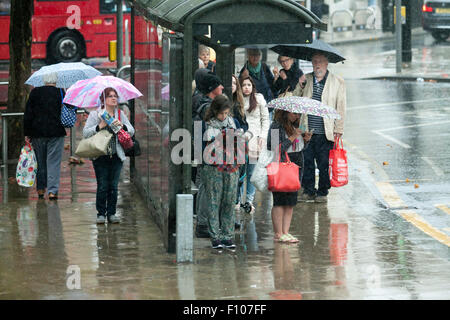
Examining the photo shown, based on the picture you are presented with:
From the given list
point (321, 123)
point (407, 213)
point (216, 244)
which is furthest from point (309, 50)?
point (216, 244)

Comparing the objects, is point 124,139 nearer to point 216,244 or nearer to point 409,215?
point 216,244

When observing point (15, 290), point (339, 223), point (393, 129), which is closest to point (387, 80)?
point (393, 129)

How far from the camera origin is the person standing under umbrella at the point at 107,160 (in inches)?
426

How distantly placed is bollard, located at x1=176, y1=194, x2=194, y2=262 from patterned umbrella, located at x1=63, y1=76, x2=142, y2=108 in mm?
1970

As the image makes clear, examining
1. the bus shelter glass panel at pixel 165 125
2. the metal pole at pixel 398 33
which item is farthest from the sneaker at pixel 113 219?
the metal pole at pixel 398 33

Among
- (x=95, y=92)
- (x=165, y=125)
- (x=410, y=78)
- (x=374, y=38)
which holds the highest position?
(x=374, y=38)

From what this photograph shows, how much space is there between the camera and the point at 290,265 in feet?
30.0

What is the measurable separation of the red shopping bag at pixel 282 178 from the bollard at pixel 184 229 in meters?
1.04

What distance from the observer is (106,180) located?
10953 millimetres

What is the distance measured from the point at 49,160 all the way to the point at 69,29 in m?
17.8

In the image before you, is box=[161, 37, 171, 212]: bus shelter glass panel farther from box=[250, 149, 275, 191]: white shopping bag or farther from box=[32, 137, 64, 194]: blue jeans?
box=[32, 137, 64, 194]: blue jeans

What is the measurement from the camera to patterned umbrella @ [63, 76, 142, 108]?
10742 mm

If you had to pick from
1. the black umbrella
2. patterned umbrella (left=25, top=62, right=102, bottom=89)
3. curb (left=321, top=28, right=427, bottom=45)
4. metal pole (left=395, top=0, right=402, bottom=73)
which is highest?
curb (left=321, top=28, right=427, bottom=45)

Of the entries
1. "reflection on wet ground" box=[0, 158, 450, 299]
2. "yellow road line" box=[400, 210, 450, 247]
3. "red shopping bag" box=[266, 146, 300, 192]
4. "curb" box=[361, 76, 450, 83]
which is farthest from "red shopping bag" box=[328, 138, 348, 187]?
"curb" box=[361, 76, 450, 83]
